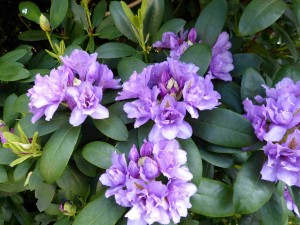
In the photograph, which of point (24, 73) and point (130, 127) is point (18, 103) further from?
point (130, 127)

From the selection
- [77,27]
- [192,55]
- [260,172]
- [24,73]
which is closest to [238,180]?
[260,172]

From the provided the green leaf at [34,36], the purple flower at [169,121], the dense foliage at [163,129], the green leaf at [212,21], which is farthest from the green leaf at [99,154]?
the green leaf at [34,36]

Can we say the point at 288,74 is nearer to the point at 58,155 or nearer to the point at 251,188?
the point at 251,188

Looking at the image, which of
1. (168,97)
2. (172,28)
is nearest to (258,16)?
(172,28)

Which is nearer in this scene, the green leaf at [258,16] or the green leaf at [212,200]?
the green leaf at [212,200]

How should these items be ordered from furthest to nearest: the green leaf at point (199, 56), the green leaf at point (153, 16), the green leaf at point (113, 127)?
1. the green leaf at point (153, 16)
2. the green leaf at point (199, 56)
3. the green leaf at point (113, 127)

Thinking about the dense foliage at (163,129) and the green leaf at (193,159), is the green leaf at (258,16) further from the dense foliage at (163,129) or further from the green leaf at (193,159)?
the green leaf at (193,159)
